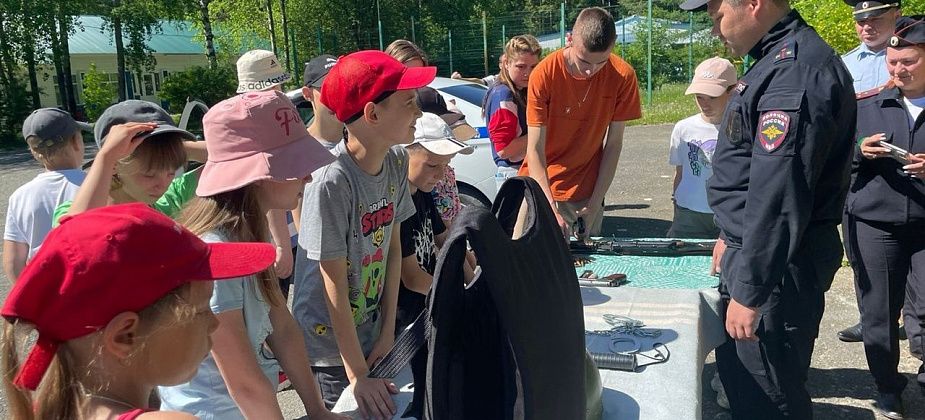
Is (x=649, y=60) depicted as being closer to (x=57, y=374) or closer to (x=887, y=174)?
(x=887, y=174)

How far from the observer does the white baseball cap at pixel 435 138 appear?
8.30 feet

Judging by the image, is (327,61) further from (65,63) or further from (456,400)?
(65,63)

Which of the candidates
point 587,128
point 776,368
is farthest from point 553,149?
point 776,368

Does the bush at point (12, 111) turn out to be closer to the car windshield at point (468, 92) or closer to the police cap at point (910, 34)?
the car windshield at point (468, 92)

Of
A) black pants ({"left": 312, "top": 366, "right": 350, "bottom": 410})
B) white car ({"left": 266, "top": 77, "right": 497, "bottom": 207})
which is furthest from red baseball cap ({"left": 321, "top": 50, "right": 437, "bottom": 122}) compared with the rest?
white car ({"left": 266, "top": 77, "right": 497, "bottom": 207})

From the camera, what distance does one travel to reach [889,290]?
3266 mm

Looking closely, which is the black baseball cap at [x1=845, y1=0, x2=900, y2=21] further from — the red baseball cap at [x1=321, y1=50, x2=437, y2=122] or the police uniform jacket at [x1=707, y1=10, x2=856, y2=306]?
the red baseball cap at [x1=321, y1=50, x2=437, y2=122]

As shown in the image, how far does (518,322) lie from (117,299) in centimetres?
66

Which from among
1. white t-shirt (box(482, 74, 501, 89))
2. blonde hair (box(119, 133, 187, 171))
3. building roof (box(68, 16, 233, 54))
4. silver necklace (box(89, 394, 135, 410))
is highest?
building roof (box(68, 16, 233, 54))

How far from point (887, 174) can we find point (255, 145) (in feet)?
9.57

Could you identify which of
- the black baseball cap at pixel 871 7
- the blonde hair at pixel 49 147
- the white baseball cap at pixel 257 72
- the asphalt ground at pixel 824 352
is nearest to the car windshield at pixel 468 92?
the asphalt ground at pixel 824 352

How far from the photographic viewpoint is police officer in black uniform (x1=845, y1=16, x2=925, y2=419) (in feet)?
10.4

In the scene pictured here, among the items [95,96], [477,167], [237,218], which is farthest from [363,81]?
[95,96]

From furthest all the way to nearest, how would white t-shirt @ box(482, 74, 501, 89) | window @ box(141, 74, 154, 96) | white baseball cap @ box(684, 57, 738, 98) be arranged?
window @ box(141, 74, 154, 96)
white t-shirt @ box(482, 74, 501, 89)
white baseball cap @ box(684, 57, 738, 98)
